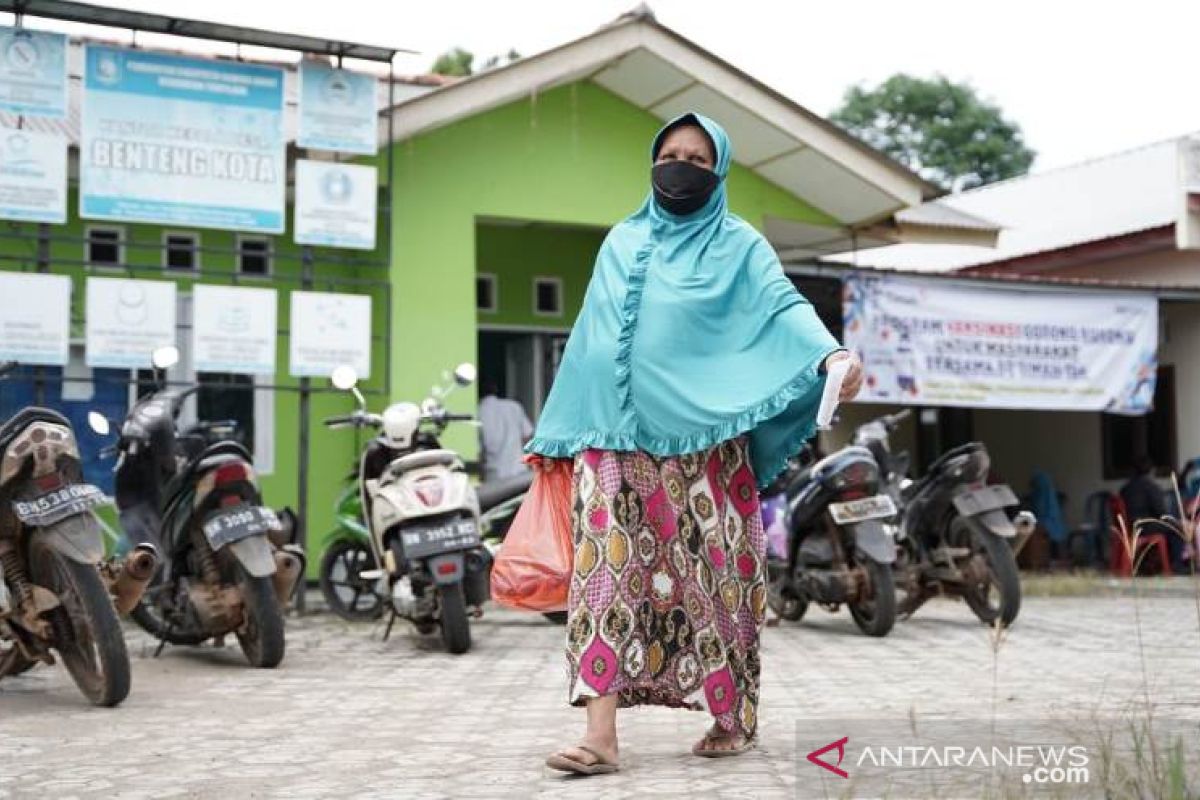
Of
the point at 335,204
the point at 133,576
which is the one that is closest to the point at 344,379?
the point at 335,204

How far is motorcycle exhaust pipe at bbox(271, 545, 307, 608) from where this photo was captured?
7523mm

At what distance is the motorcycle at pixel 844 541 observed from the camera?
8.71 m

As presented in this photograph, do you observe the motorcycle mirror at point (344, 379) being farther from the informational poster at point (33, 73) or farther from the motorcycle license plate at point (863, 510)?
the motorcycle license plate at point (863, 510)

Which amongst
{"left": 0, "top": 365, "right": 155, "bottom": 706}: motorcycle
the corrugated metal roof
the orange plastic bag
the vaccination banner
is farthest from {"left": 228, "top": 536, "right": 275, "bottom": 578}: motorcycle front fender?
the corrugated metal roof

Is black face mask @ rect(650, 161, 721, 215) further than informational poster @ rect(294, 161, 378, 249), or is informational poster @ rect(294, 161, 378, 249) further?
informational poster @ rect(294, 161, 378, 249)

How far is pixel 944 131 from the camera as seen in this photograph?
150 ft

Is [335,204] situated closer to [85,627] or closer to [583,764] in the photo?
[85,627]

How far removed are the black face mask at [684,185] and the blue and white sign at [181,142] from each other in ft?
19.6

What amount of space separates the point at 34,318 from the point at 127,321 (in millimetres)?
590

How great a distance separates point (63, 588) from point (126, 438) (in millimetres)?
1575

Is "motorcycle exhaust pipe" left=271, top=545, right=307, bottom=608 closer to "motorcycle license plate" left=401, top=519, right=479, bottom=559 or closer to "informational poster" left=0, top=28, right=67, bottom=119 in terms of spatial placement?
"motorcycle license plate" left=401, top=519, right=479, bottom=559

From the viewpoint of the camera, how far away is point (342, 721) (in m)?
5.64

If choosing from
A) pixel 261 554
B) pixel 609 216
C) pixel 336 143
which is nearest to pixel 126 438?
pixel 261 554

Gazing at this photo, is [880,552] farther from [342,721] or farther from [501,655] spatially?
[342,721]
